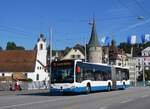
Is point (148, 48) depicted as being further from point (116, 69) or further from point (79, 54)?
point (116, 69)

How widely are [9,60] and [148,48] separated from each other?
88072 mm

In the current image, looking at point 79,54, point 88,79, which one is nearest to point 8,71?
point 79,54

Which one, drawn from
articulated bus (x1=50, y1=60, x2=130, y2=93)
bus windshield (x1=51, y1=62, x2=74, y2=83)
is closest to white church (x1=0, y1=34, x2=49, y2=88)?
articulated bus (x1=50, y1=60, x2=130, y2=93)

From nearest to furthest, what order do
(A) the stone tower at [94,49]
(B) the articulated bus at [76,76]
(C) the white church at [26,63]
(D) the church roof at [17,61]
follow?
(B) the articulated bus at [76,76]
(C) the white church at [26,63]
(D) the church roof at [17,61]
(A) the stone tower at [94,49]

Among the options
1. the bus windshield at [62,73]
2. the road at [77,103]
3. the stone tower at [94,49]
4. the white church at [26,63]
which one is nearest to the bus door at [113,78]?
the bus windshield at [62,73]

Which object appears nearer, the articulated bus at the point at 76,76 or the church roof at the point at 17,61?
the articulated bus at the point at 76,76

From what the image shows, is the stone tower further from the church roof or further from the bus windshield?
the bus windshield

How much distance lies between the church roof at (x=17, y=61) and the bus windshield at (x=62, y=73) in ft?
267

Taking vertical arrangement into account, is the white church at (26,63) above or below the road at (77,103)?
above

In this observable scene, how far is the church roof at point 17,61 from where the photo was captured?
396ft

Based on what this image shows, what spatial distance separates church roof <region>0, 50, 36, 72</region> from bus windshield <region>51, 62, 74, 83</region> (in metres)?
81.3

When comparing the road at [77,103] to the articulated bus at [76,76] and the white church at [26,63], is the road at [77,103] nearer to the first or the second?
the articulated bus at [76,76]

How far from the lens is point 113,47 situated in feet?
518

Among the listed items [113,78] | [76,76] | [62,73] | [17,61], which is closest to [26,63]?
[17,61]
